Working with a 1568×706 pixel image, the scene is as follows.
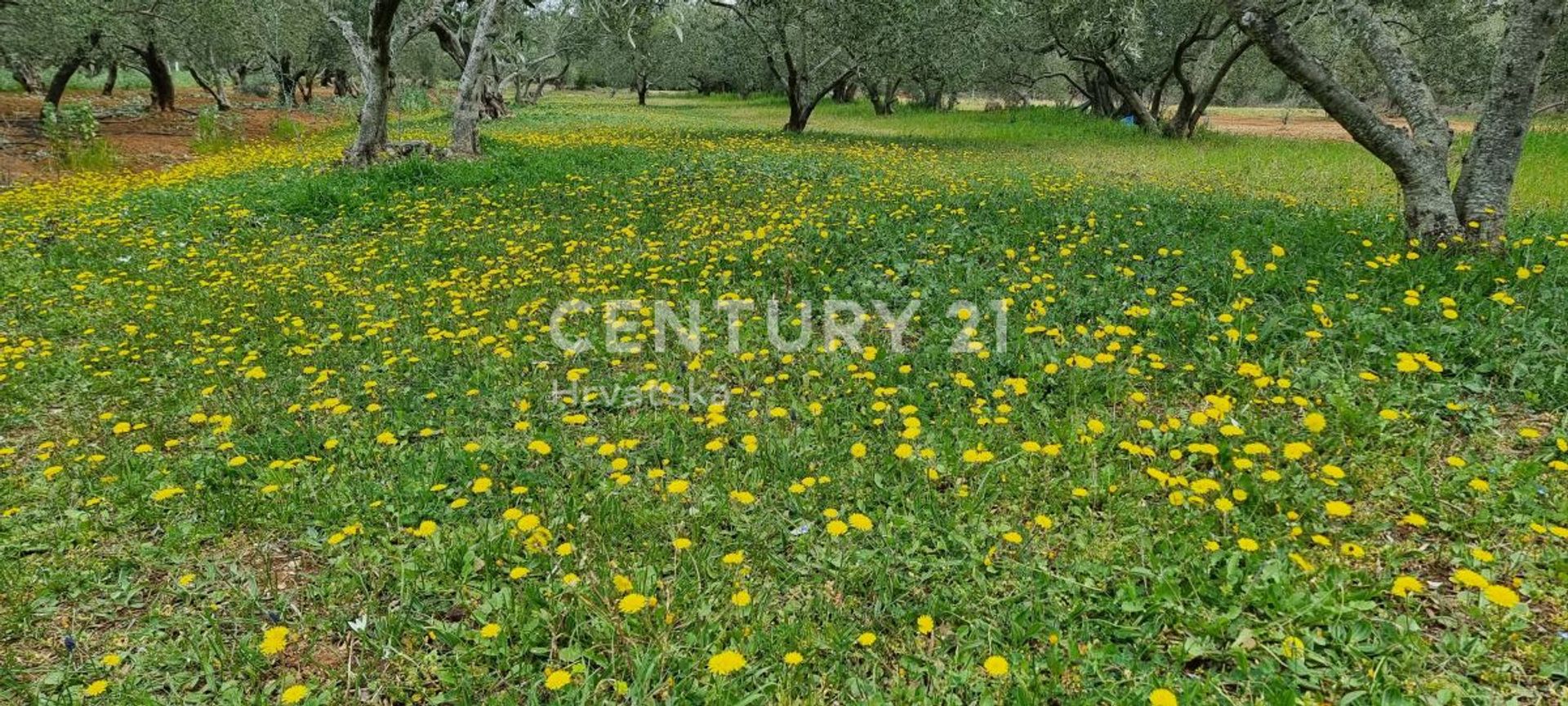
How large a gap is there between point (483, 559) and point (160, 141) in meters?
25.4

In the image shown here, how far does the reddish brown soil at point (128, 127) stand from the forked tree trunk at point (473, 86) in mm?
7637

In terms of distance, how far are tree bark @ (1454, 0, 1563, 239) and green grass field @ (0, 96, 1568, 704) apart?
0.55 meters

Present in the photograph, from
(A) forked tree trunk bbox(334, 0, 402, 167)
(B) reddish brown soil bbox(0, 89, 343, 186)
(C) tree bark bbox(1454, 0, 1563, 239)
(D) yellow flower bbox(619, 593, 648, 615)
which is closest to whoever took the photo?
(D) yellow flower bbox(619, 593, 648, 615)

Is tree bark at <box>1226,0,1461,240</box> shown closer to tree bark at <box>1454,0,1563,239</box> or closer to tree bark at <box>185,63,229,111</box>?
tree bark at <box>1454,0,1563,239</box>

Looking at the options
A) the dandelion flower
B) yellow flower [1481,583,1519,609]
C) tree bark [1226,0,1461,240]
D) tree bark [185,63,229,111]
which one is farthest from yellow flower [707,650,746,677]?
tree bark [185,63,229,111]

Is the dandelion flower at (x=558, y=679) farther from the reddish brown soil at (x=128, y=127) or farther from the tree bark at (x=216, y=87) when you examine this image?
the tree bark at (x=216, y=87)

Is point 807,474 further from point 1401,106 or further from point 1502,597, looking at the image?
point 1401,106

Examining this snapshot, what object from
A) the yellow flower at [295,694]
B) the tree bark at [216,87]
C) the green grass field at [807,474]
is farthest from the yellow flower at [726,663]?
the tree bark at [216,87]

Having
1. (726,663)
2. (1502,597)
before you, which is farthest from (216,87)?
(1502,597)

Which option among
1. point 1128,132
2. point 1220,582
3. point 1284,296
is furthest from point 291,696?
point 1128,132

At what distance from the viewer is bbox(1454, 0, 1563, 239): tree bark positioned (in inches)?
268

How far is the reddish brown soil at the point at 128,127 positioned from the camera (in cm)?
1692

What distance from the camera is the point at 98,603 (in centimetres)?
352

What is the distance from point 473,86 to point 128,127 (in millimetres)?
15654
